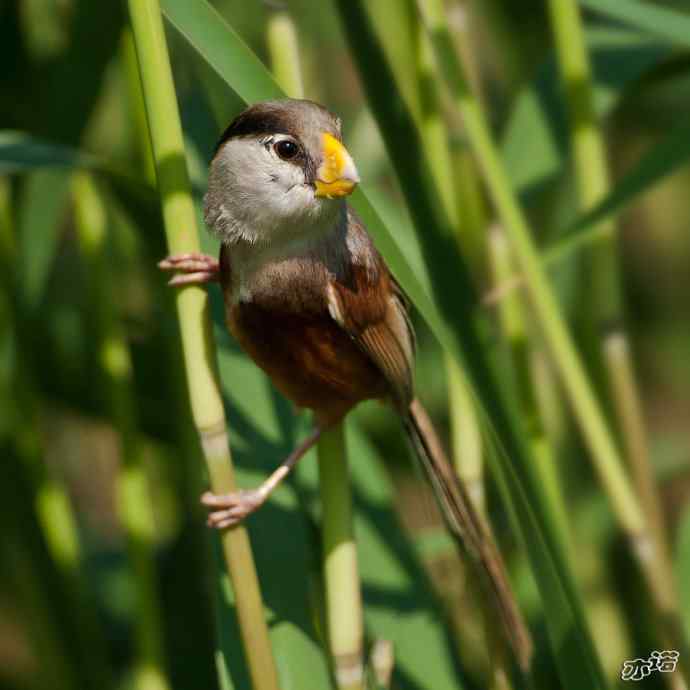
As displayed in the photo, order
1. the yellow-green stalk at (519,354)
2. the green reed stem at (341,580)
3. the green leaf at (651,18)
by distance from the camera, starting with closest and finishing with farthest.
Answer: the green reed stem at (341,580) < the green leaf at (651,18) < the yellow-green stalk at (519,354)

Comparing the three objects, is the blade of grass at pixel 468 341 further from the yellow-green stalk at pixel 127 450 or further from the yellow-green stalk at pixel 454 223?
the yellow-green stalk at pixel 127 450

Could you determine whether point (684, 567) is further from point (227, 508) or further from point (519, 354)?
point (227, 508)

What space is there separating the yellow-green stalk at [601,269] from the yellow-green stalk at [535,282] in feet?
0.39

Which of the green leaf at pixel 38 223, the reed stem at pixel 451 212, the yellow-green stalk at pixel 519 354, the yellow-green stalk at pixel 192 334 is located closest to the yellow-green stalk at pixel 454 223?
the reed stem at pixel 451 212

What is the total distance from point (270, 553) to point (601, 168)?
0.71m

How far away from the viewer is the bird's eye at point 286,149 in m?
1.31

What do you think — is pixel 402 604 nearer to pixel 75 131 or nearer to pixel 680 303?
pixel 75 131

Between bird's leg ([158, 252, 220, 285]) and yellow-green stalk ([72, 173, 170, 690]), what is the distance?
0.36 metres

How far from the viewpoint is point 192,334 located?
1.10m

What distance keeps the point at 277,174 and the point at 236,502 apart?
41cm

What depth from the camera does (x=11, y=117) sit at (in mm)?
2098

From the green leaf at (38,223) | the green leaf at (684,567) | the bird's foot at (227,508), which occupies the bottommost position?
the green leaf at (684,567)

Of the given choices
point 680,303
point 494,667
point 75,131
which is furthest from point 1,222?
point 680,303

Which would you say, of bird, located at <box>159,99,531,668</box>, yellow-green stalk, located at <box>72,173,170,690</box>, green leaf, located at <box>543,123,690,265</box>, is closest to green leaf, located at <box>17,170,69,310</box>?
yellow-green stalk, located at <box>72,173,170,690</box>
